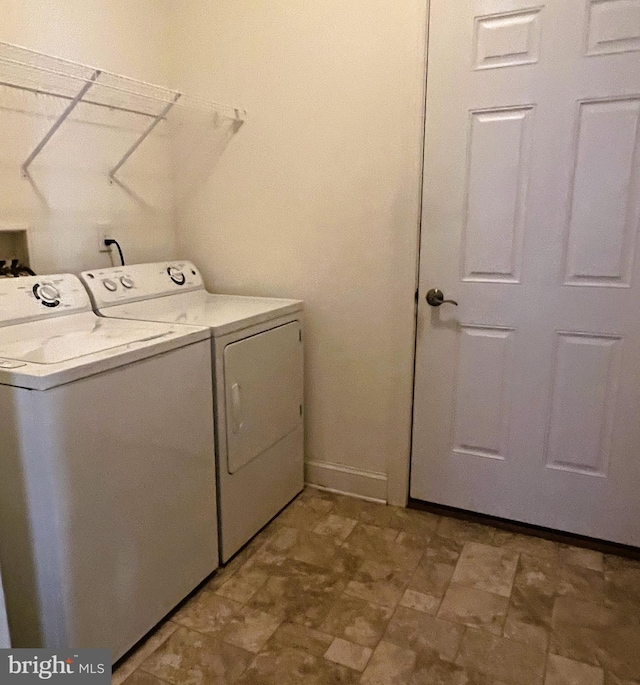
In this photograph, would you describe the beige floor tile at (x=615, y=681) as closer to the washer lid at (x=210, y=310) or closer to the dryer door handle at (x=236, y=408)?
the dryer door handle at (x=236, y=408)

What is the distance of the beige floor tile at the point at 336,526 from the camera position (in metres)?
2.22

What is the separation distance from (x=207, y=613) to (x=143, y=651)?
0.22 m

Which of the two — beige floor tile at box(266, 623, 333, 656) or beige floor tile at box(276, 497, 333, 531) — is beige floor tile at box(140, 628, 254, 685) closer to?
beige floor tile at box(266, 623, 333, 656)

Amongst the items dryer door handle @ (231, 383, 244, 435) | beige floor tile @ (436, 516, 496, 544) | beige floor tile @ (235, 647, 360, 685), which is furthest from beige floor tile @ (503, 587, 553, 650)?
dryer door handle @ (231, 383, 244, 435)

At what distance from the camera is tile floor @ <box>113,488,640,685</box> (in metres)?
1.56

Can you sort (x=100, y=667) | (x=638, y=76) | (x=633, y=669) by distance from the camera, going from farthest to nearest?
(x=638, y=76) → (x=633, y=669) → (x=100, y=667)

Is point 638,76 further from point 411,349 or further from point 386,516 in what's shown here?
point 386,516

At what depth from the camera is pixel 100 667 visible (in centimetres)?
145

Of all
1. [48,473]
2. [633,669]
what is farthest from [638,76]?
[48,473]

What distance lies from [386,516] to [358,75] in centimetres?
178

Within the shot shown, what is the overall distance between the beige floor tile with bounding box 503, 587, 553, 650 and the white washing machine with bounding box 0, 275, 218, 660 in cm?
101

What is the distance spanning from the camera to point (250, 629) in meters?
1.71

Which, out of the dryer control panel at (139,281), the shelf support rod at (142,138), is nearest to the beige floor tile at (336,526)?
the dryer control panel at (139,281)

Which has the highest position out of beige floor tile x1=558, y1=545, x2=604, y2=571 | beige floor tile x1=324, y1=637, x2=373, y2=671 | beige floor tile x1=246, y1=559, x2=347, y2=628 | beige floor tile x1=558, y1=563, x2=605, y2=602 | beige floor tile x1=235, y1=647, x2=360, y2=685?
beige floor tile x1=558, y1=563, x2=605, y2=602
